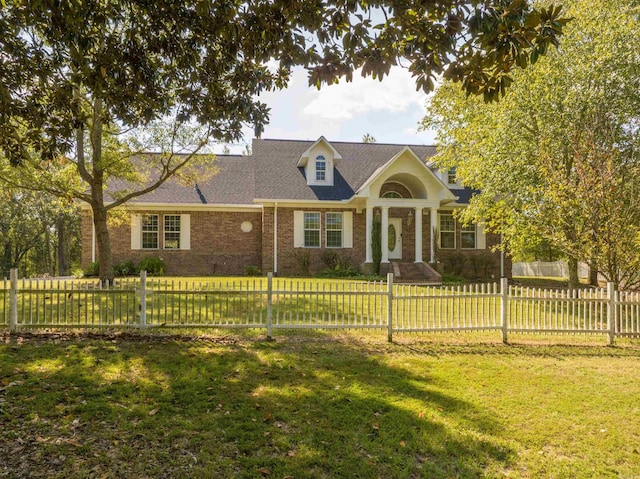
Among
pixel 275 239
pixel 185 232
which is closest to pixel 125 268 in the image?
pixel 185 232

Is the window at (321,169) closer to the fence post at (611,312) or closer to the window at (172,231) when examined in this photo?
the window at (172,231)

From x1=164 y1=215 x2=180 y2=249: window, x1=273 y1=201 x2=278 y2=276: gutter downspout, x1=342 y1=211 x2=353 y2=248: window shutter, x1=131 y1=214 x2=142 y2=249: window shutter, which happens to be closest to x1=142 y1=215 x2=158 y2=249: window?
x1=131 y1=214 x2=142 y2=249: window shutter

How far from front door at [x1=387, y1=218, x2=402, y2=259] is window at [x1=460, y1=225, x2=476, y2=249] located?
11.0ft

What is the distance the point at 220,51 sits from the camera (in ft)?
19.3

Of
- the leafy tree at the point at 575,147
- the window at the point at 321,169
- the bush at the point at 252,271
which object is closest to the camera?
the leafy tree at the point at 575,147

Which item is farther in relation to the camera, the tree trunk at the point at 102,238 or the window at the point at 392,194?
the window at the point at 392,194

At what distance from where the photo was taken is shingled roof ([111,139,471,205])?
2030cm

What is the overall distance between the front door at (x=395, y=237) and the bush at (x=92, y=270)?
13947 millimetres

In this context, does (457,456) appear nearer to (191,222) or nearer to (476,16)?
(476,16)

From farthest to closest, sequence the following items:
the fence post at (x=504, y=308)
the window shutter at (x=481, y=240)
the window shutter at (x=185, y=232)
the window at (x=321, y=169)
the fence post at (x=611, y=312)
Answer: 1. the window shutter at (x=481, y=240)
2. the window at (x=321, y=169)
3. the window shutter at (x=185, y=232)
4. the fence post at (x=611, y=312)
5. the fence post at (x=504, y=308)

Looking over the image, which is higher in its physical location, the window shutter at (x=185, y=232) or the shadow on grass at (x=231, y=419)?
the window shutter at (x=185, y=232)

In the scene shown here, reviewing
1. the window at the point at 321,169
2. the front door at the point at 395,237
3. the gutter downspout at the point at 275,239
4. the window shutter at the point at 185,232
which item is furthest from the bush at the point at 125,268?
the front door at the point at 395,237

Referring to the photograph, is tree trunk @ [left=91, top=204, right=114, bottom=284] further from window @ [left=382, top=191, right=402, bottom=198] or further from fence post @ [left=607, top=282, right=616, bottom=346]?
fence post @ [left=607, top=282, right=616, bottom=346]

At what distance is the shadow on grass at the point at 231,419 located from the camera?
12.0 feet
